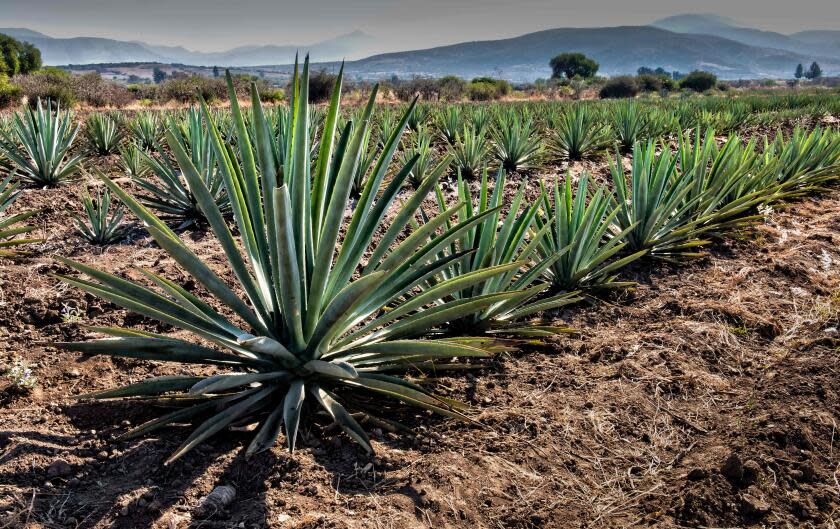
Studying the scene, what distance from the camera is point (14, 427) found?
1848mm

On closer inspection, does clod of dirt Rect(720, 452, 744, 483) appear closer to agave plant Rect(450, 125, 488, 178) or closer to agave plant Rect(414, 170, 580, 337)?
agave plant Rect(414, 170, 580, 337)

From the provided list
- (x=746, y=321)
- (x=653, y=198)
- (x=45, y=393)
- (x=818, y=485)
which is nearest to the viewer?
(x=818, y=485)

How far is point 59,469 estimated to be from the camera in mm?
1640

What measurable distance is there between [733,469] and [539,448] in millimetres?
577

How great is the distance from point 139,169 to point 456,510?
5466mm

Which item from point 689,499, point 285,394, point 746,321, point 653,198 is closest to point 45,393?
point 285,394

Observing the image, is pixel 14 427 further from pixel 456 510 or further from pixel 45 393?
pixel 456 510

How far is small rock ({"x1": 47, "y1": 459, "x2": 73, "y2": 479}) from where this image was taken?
5.32 feet

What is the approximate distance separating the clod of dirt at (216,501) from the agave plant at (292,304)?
13 centimetres

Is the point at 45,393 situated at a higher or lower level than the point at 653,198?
lower

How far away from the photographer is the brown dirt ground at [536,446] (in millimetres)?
1557

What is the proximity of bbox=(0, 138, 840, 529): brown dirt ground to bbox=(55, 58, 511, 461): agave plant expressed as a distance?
0.40ft

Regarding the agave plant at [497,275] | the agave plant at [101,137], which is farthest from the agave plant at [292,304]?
the agave plant at [101,137]

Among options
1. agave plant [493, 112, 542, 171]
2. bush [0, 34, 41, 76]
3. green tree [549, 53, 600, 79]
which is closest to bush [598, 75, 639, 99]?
agave plant [493, 112, 542, 171]
